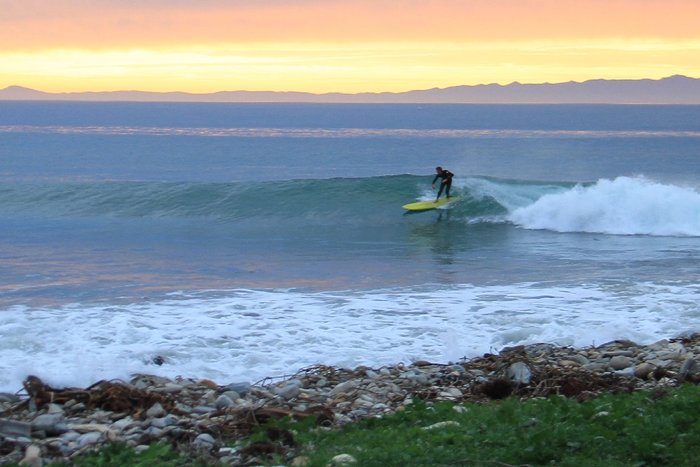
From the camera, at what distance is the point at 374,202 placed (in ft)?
112

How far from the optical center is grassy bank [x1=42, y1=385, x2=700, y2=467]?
6.54 meters

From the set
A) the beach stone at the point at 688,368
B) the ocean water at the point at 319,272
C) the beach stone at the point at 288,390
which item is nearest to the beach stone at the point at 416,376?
the ocean water at the point at 319,272

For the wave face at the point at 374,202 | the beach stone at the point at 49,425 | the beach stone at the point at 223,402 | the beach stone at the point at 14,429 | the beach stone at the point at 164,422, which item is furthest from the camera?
the wave face at the point at 374,202

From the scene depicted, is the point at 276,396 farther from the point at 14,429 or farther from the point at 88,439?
the point at 14,429

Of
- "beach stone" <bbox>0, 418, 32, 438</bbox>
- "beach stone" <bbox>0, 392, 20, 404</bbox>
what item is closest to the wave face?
"beach stone" <bbox>0, 392, 20, 404</bbox>

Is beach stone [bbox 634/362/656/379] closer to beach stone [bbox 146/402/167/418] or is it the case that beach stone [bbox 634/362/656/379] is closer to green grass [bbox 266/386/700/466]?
green grass [bbox 266/386/700/466]

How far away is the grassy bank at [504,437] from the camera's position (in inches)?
257

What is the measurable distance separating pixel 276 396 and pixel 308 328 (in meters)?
3.90

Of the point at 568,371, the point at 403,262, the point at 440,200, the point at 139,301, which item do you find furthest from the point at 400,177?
the point at 568,371

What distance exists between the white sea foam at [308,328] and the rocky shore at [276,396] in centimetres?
71

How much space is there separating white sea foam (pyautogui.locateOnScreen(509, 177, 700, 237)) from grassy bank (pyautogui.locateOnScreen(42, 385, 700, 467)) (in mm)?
20908

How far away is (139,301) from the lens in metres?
15.6

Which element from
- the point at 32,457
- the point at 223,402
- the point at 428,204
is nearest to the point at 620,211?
the point at 428,204

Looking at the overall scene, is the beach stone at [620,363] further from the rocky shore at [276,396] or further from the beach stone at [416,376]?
the beach stone at [416,376]
